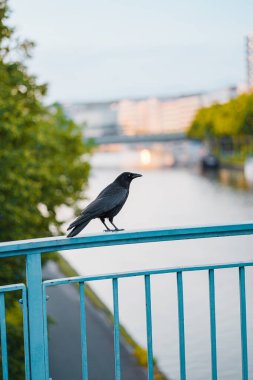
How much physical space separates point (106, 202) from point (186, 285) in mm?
15937

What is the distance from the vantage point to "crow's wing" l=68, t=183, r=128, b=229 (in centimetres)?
325

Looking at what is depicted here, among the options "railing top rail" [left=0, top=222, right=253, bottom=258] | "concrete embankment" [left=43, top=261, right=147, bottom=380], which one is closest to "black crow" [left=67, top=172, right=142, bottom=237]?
"railing top rail" [left=0, top=222, right=253, bottom=258]

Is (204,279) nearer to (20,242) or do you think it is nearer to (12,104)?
(12,104)

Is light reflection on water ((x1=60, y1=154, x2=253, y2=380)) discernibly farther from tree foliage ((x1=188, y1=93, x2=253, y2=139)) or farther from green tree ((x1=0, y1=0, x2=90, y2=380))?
tree foliage ((x1=188, y1=93, x2=253, y2=139))

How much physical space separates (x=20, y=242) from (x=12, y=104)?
1091 centimetres

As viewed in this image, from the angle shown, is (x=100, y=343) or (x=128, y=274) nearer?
(x=128, y=274)

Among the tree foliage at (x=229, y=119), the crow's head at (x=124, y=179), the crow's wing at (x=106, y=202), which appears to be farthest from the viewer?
the tree foliage at (x=229, y=119)

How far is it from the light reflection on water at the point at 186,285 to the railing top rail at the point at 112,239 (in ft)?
0.95

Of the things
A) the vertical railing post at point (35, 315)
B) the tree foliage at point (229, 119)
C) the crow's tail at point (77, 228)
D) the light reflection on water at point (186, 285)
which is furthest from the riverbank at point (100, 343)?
the tree foliage at point (229, 119)

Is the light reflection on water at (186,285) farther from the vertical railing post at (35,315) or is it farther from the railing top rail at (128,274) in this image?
the vertical railing post at (35,315)

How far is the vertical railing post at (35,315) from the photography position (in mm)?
2947

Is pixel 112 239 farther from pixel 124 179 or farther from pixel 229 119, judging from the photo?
pixel 229 119

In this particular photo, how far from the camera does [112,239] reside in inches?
118

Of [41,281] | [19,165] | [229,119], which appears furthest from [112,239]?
[229,119]
